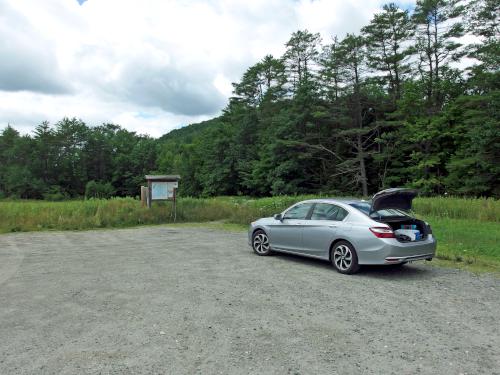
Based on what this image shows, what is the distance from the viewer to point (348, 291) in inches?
286

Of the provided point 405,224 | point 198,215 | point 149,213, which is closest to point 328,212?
Result: point 405,224

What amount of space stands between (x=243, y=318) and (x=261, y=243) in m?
5.32

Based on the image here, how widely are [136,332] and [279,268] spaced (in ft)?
15.0

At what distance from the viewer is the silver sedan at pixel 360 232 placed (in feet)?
27.0

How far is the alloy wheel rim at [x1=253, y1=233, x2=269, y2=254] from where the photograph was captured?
35.9 feet

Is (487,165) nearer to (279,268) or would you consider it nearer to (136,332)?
(279,268)

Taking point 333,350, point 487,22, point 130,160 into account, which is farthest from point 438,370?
point 130,160

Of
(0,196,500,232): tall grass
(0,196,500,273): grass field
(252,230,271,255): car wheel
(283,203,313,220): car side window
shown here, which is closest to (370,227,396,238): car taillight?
(283,203,313,220): car side window

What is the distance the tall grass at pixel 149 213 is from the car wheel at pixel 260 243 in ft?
27.0

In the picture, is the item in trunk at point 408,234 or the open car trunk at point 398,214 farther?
the open car trunk at point 398,214

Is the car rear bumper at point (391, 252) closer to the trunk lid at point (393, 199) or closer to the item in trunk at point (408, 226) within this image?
the item in trunk at point (408, 226)

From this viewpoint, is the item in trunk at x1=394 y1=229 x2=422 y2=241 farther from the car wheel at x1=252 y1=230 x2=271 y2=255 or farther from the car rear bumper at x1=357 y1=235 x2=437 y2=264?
the car wheel at x1=252 y1=230 x2=271 y2=255

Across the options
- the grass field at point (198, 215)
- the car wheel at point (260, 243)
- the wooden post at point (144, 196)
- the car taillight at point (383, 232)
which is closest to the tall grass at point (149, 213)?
the grass field at point (198, 215)

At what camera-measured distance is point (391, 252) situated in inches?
318
